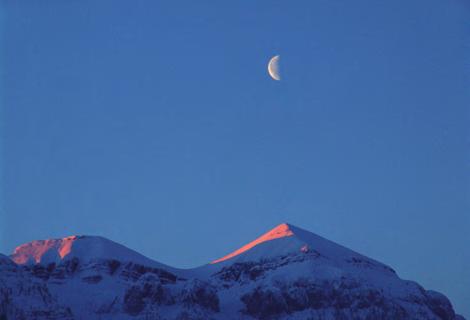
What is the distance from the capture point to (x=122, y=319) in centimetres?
19888

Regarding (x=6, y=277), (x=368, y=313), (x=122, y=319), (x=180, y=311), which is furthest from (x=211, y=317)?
(x=6, y=277)

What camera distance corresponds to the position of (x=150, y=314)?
7766 inches

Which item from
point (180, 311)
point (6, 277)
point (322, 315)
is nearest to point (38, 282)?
point (6, 277)

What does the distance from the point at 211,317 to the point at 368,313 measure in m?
44.1

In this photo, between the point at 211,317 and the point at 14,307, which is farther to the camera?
the point at 211,317

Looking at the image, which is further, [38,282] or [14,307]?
[38,282]

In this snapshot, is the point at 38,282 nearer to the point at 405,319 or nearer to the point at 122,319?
the point at 122,319

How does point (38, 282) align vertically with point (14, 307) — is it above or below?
above

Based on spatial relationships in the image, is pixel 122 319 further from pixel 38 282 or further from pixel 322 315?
pixel 322 315

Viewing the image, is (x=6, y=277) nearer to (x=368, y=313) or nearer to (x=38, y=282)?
(x=38, y=282)

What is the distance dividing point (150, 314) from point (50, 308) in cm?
2842

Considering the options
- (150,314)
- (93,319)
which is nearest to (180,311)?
(150,314)

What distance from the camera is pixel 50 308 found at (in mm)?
183250

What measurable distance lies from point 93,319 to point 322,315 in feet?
213
